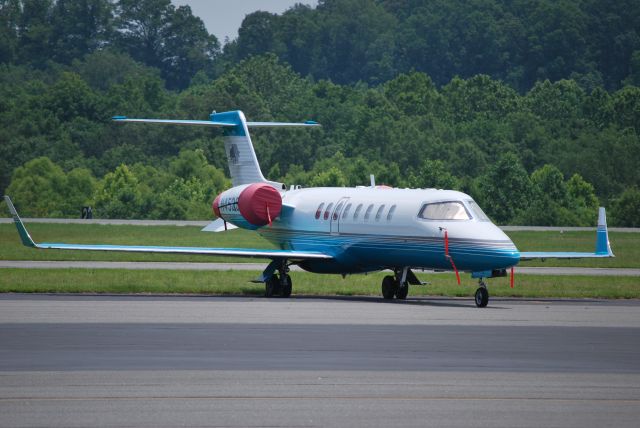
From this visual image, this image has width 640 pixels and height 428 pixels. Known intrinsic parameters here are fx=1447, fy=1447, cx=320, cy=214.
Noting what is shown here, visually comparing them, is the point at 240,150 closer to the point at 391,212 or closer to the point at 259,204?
the point at 259,204

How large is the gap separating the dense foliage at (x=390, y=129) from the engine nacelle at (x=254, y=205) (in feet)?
147

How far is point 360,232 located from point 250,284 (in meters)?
4.12

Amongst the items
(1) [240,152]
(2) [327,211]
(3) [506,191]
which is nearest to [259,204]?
(2) [327,211]

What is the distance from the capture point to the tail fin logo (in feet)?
125

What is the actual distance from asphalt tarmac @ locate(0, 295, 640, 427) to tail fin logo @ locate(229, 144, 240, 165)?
10265 millimetres

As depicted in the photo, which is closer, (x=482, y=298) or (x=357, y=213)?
(x=482, y=298)

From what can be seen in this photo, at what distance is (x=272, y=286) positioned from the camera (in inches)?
1286

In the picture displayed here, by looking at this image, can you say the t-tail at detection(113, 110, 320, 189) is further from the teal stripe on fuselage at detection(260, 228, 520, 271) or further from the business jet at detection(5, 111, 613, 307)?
the teal stripe on fuselage at detection(260, 228, 520, 271)

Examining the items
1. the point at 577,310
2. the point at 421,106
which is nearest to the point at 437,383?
the point at 577,310

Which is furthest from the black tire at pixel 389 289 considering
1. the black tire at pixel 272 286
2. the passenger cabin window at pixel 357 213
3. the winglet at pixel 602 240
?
the winglet at pixel 602 240

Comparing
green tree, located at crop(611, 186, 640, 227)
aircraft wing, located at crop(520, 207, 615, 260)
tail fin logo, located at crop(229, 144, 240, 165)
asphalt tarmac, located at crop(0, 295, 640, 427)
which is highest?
tail fin logo, located at crop(229, 144, 240, 165)

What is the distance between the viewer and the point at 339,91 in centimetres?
12394

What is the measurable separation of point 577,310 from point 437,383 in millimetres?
11995

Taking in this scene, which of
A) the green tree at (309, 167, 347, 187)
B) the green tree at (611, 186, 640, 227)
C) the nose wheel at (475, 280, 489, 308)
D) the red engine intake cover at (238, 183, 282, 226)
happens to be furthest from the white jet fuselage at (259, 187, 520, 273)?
the green tree at (309, 167, 347, 187)
